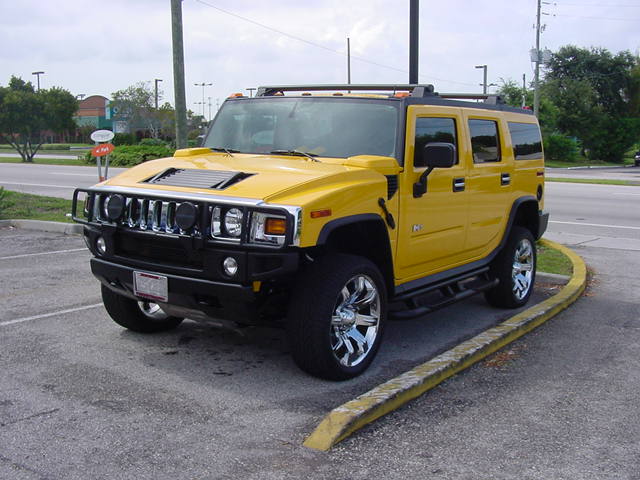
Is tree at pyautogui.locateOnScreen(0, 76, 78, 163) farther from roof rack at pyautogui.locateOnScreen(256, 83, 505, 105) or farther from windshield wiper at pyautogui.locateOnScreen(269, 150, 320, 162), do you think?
windshield wiper at pyautogui.locateOnScreen(269, 150, 320, 162)

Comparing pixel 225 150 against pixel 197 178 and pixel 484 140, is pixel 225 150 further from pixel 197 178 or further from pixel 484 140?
pixel 484 140

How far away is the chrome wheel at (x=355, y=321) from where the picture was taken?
4961 mm

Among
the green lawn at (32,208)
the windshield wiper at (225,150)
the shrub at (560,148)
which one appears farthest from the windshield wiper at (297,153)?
the shrub at (560,148)

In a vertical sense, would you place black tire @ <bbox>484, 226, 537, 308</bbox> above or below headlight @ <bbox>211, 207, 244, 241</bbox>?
below

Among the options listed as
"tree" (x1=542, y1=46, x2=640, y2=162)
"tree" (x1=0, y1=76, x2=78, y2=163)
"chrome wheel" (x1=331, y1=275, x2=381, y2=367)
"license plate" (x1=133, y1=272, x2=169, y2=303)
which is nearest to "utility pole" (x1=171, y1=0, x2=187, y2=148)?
"license plate" (x1=133, y1=272, x2=169, y2=303)

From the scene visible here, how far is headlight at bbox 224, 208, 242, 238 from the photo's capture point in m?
4.56

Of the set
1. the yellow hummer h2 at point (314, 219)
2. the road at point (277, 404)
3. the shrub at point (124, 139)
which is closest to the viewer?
the road at point (277, 404)

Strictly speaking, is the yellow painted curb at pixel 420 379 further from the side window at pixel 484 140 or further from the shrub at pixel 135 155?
the shrub at pixel 135 155

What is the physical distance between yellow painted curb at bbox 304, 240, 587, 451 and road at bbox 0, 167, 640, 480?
71mm

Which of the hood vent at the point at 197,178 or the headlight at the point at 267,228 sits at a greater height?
the hood vent at the point at 197,178

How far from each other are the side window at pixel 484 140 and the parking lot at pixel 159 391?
1525mm

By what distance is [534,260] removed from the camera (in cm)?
764

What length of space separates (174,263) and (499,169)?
339 centimetres

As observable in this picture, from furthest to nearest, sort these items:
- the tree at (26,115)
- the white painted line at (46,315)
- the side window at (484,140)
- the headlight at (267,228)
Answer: the tree at (26,115) → the side window at (484,140) → the white painted line at (46,315) → the headlight at (267,228)
